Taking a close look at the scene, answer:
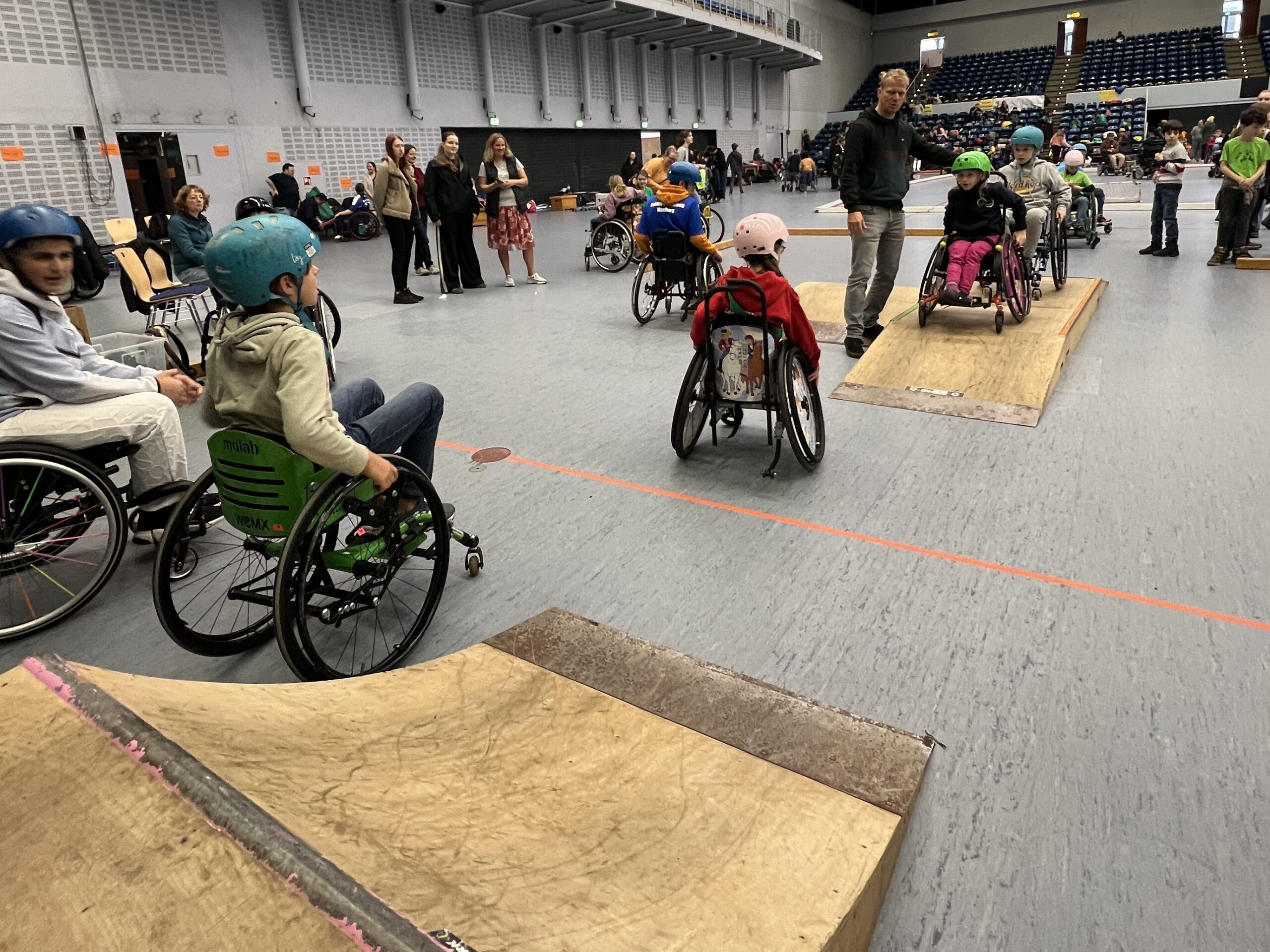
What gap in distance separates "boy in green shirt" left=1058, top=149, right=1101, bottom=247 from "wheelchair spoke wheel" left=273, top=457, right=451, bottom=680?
Answer: 28.5 ft

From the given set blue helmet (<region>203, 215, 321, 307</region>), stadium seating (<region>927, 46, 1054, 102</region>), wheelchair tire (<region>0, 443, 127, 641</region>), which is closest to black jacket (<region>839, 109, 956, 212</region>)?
blue helmet (<region>203, 215, 321, 307</region>)

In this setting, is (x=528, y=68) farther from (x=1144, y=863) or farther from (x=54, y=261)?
(x=1144, y=863)

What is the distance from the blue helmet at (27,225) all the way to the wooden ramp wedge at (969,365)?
134 inches

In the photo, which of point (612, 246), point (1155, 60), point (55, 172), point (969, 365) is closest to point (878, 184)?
point (969, 365)

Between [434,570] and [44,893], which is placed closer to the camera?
[44,893]

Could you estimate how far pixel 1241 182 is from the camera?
6.91m

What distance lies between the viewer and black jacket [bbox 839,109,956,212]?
473 cm

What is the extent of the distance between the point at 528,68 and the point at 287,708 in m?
19.6

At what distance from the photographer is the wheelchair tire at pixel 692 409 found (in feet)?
10.8

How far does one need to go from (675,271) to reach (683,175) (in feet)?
2.42

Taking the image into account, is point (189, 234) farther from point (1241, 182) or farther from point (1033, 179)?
point (1241, 182)

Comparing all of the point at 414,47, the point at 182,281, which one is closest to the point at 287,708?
the point at 182,281

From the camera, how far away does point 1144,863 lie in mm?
1467

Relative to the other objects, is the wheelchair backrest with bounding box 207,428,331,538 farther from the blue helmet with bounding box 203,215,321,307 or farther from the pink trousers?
the pink trousers
